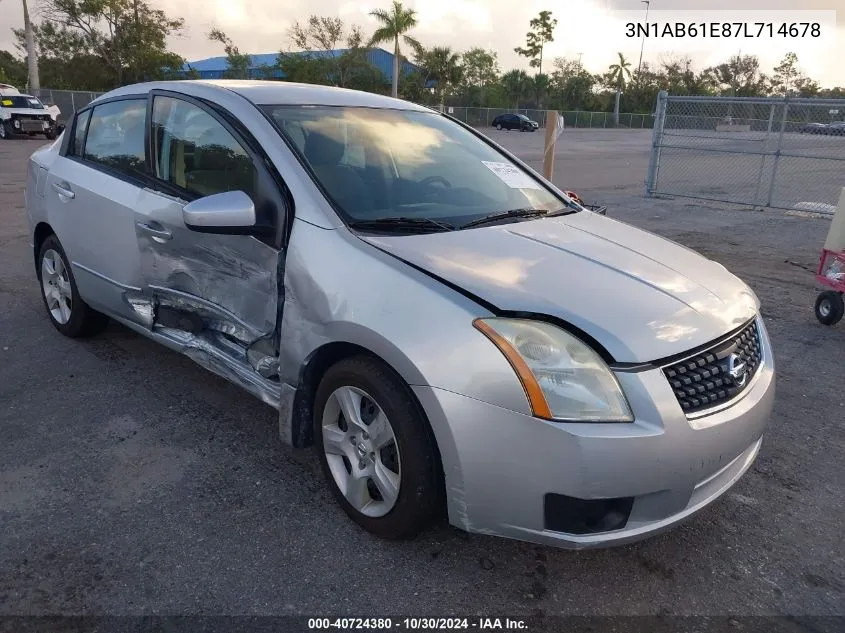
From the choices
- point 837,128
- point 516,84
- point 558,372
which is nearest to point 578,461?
point 558,372

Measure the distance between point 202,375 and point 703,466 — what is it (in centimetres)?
293

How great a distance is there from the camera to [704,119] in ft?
41.9

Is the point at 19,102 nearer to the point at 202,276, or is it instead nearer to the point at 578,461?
the point at 202,276

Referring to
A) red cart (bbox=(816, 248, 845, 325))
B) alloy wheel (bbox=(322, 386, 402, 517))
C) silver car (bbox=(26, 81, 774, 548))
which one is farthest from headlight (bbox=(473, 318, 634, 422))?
red cart (bbox=(816, 248, 845, 325))

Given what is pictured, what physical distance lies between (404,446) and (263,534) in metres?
0.76

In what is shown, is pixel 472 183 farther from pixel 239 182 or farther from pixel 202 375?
pixel 202 375

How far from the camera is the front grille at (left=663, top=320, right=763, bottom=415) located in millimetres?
2248

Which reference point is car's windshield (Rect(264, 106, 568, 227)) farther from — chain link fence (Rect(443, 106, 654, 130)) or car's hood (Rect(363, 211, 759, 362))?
chain link fence (Rect(443, 106, 654, 130))

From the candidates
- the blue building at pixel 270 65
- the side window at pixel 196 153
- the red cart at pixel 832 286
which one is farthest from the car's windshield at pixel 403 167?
the blue building at pixel 270 65

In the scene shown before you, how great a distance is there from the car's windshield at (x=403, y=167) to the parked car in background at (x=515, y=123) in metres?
44.5

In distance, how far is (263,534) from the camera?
2.68 m

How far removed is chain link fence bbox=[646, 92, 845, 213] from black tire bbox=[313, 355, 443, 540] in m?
10.7

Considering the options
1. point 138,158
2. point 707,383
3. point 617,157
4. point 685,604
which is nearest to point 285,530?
point 685,604

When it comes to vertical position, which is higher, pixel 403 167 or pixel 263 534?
pixel 403 167
